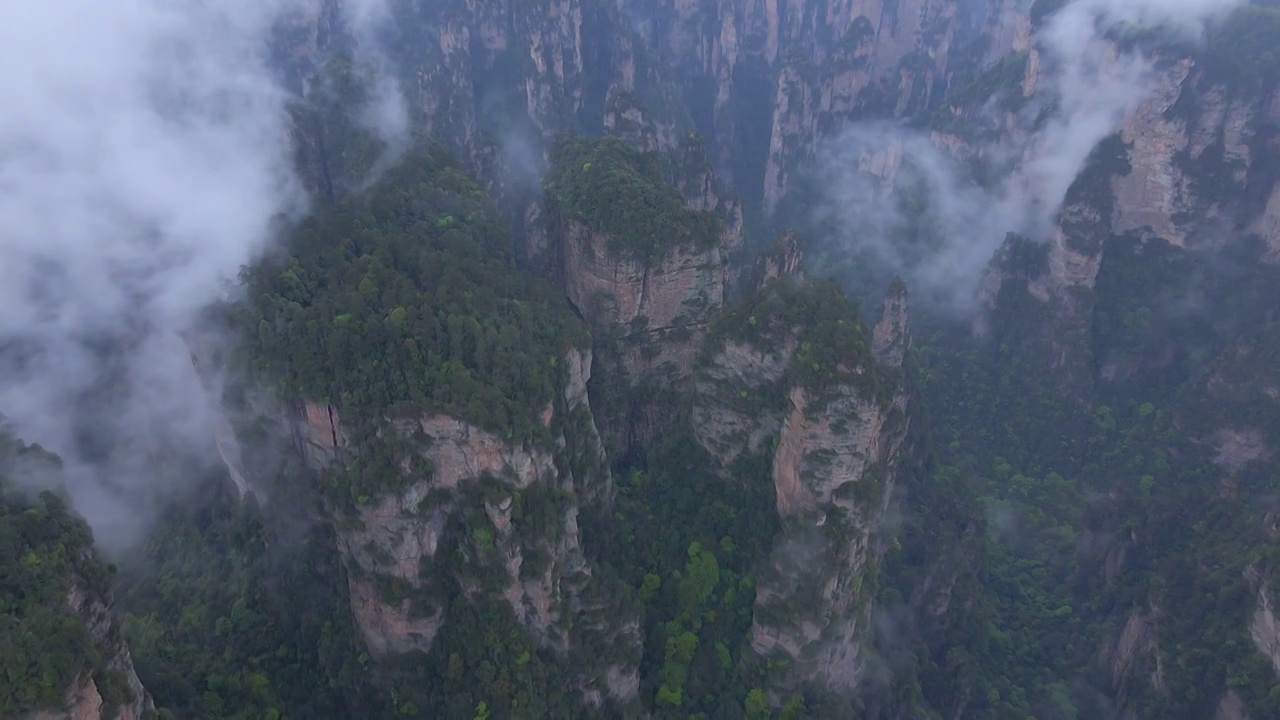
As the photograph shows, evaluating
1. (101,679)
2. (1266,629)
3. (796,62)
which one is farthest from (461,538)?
(796,62)

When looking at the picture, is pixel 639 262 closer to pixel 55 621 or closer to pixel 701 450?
pixel 701 450

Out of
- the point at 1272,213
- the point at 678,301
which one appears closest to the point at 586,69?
the point at 678,301

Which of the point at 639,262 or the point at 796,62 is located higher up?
the point at 796,62

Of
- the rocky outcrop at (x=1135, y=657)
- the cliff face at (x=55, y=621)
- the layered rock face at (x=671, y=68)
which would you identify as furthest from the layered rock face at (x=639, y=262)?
the rocky outcrop at (x=1135, y=657)

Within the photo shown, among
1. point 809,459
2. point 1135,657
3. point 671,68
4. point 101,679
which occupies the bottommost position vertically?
point 1135,657

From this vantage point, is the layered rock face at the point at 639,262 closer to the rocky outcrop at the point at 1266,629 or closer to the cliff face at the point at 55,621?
the cliff face at the point at 55,621

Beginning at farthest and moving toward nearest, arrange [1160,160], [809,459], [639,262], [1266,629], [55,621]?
[1160,160], [639,262], [1266,629], [809,459], [55,621]

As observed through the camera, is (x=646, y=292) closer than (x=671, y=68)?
Yes

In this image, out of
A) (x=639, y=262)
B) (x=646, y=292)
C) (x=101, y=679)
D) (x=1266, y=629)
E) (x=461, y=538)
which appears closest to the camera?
(x=101, y=679)

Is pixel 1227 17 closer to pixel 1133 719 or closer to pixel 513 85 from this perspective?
pixel 1133 719
